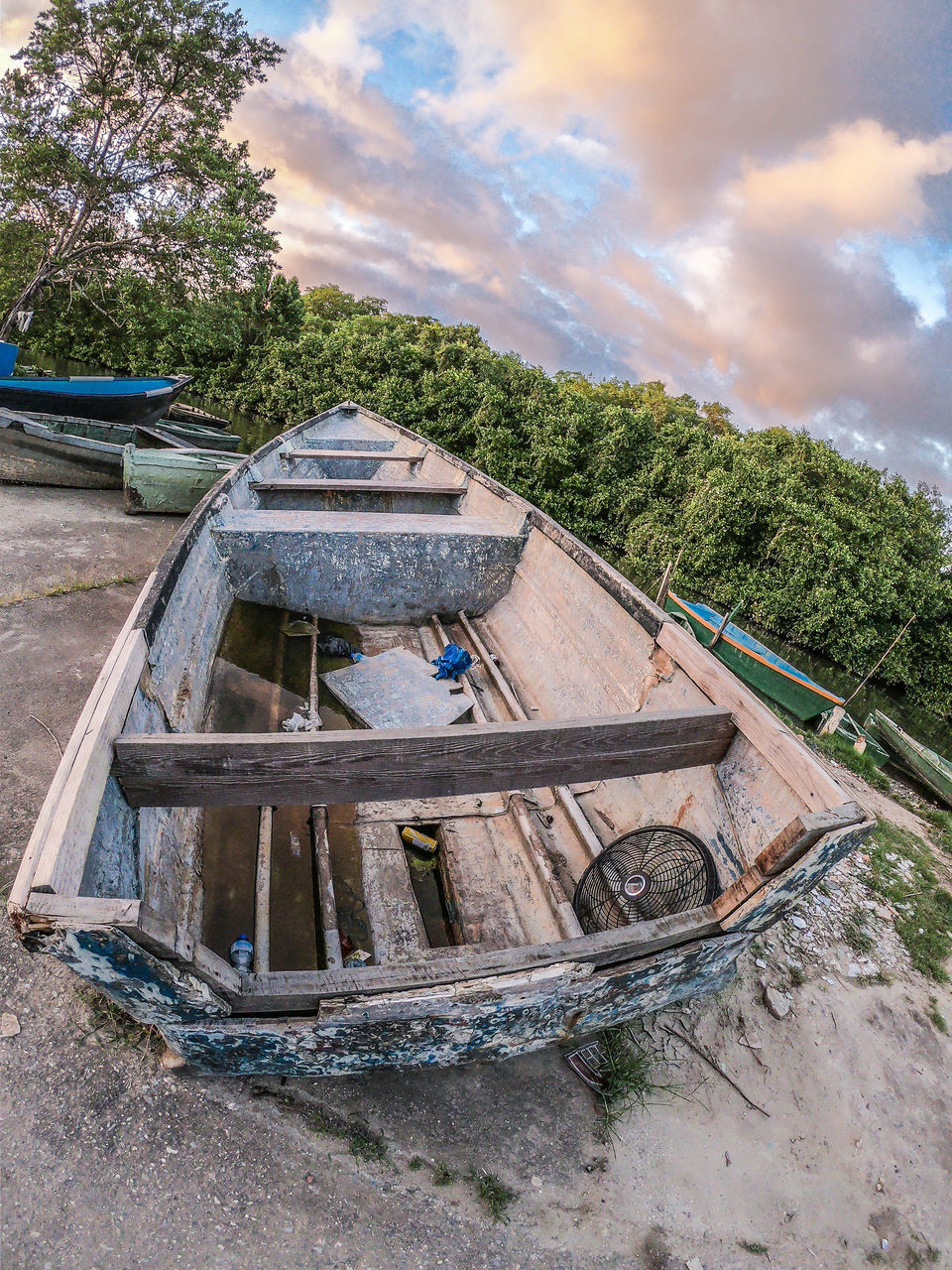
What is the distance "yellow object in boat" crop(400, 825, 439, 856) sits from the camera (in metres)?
3.21

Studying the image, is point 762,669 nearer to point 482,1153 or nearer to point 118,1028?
point 482,1153

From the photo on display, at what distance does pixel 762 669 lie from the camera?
369 inches

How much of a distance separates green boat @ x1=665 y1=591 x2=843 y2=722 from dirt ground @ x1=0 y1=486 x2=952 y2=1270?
637 cm

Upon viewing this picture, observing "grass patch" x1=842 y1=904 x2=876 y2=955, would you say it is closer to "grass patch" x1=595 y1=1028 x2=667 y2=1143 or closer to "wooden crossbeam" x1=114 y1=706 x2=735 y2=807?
"grass patch" x1=595 y1=1028 x2=667 y2=1143

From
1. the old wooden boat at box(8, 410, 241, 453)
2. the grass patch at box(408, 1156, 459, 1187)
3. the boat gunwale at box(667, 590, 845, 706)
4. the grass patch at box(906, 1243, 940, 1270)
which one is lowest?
the grass patch at box(408, 1156, 459, 1187)

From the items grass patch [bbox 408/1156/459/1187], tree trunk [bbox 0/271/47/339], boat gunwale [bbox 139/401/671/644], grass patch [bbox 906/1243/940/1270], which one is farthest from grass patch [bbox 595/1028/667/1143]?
tree trunk [bbox 0/271/47/339]

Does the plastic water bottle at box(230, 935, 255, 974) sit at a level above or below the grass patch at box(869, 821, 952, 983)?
below

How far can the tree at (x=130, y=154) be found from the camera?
12016 millimetres

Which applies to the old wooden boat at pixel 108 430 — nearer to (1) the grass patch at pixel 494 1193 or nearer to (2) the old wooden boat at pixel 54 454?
(2) the old wooden boat at pixel 54 454

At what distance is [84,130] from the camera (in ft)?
41.4

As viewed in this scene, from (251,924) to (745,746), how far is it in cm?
233

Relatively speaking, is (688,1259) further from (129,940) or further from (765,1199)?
(129,940)

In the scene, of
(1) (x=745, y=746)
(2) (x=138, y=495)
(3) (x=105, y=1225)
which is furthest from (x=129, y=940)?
(2) (x=138, y=495)

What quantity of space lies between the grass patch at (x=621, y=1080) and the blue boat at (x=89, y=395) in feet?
33.0
